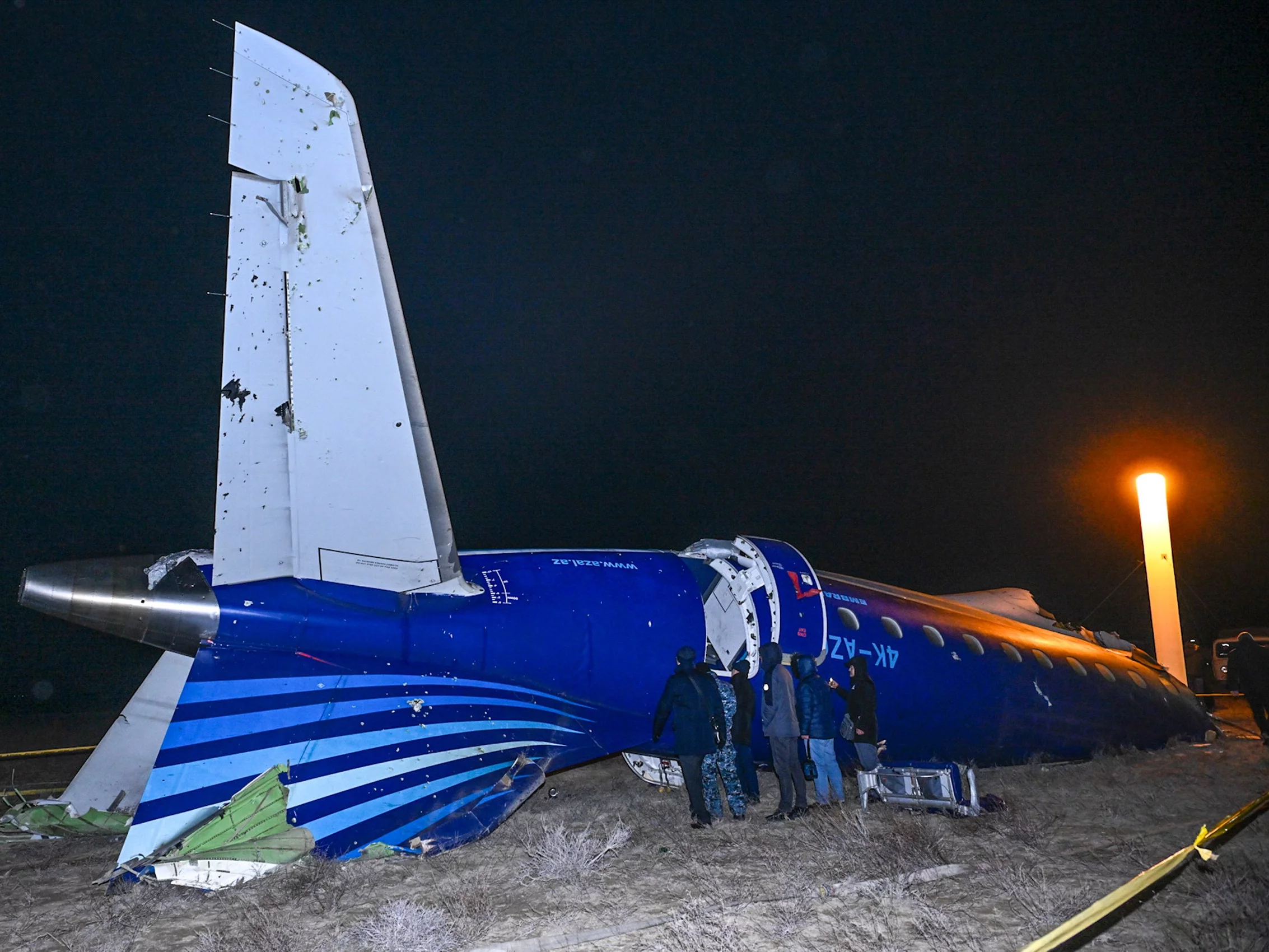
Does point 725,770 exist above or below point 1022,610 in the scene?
below

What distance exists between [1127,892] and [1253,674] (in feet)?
31.5

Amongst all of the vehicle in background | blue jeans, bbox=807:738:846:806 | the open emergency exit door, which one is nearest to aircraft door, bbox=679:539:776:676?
the open emergency exit door

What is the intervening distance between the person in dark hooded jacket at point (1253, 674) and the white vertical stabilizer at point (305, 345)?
12.6 metres

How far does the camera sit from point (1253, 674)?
12.4 meters

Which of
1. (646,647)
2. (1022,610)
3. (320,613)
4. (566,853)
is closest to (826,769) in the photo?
(646,647)

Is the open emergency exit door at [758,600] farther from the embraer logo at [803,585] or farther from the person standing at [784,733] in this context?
the person standing at [784,733]

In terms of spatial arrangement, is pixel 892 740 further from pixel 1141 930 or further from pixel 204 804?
pixel 204 804

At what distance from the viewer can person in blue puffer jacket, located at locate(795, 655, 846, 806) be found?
8672 mm

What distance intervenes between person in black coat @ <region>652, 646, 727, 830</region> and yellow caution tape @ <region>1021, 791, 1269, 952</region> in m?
3.60

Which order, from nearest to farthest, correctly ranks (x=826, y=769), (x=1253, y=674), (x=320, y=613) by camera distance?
(x=320, y=613) → (x=826, y=769) → (x=1253, y=674)

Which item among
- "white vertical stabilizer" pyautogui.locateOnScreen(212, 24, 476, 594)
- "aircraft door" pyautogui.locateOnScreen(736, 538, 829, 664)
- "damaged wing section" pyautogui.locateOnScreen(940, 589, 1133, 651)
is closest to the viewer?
"white vertical stabilizer" pyautogui.locateOnScreen(212, 24, 476, 594)

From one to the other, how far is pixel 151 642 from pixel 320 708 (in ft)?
4.57

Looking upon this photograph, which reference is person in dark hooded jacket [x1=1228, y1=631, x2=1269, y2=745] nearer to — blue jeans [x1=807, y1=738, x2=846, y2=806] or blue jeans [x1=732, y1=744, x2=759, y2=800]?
blue jeans [x1=807, y1=738, x2=846, y2=806]

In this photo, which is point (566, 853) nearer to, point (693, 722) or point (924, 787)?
point (693, 722)
